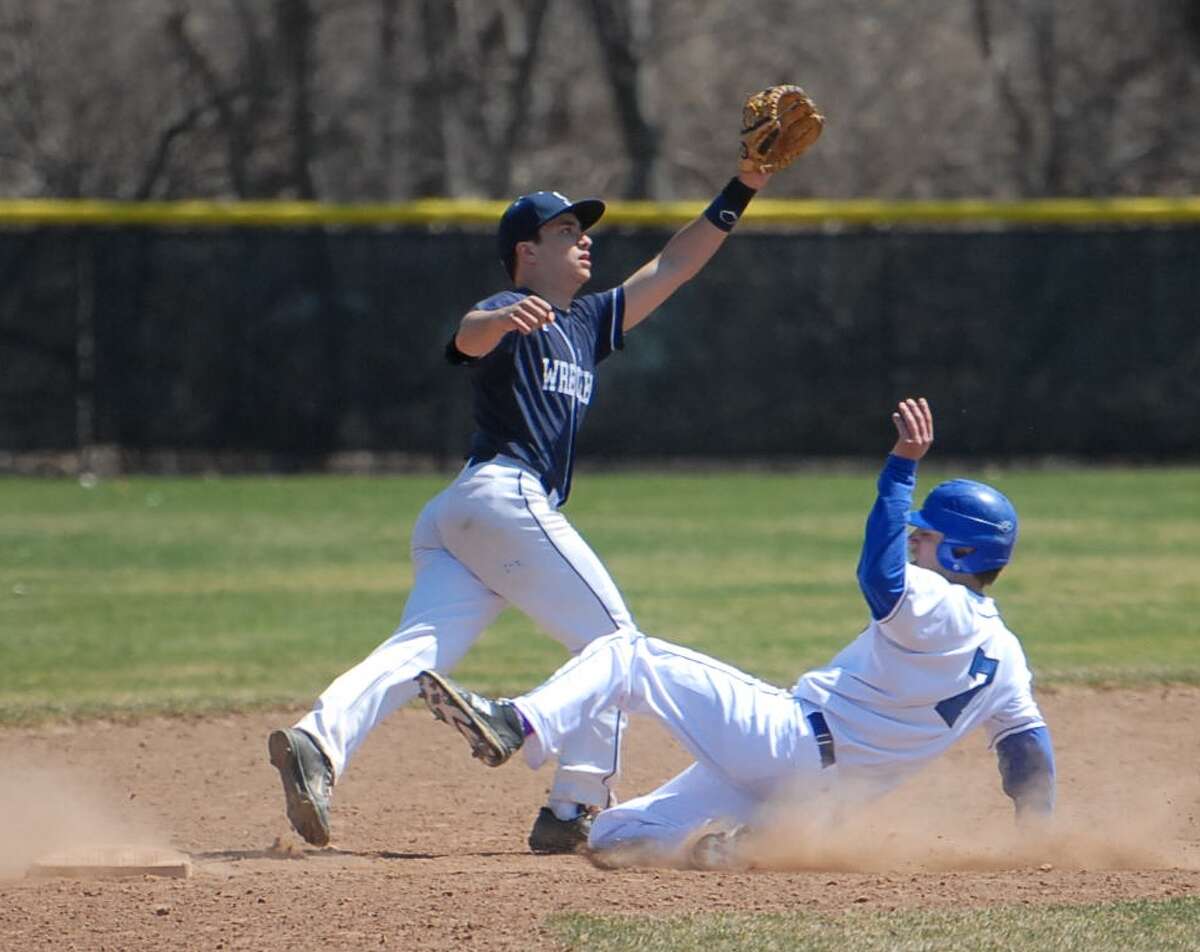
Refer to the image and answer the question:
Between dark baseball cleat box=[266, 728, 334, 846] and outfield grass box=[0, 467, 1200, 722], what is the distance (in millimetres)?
2720

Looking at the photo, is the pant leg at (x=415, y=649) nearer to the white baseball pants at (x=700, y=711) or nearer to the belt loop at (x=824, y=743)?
the white baseball pants at (x=700, y=711)

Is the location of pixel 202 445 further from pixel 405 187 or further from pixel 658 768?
pixel 658 768

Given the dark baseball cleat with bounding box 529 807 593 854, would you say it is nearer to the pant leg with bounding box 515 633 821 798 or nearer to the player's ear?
the pant leg with bounding box 515 633 821 798

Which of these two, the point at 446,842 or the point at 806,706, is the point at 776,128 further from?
the point at 446,842

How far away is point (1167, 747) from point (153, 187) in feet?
58.1

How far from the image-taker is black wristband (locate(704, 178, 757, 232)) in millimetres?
5176

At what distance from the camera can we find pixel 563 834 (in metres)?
4.78

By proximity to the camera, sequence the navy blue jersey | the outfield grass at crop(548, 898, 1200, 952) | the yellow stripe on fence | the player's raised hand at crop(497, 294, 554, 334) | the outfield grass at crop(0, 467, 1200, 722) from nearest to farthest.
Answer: the outfield grass at crop(548, 898, 1200, 952) → the player's raised hand at crop(497, 294, 554, 334) → the navy blue jersey → the outfield grass at crop(0, 467, 1200, 722) → the yellow stripe on fence

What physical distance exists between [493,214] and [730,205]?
1035 cm

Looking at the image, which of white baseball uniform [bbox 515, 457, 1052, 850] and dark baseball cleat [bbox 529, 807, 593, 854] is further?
dark baseball cleat [bbox 529, 807, 593, 854]

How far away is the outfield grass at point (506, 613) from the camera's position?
311 inches

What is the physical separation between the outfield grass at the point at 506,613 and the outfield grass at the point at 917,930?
3487 mm

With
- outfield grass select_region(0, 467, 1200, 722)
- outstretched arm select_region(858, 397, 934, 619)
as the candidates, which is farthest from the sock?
outfield grass select_region(0, 467, 1200, 722)

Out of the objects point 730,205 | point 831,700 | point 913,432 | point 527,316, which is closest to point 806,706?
point 831,700
